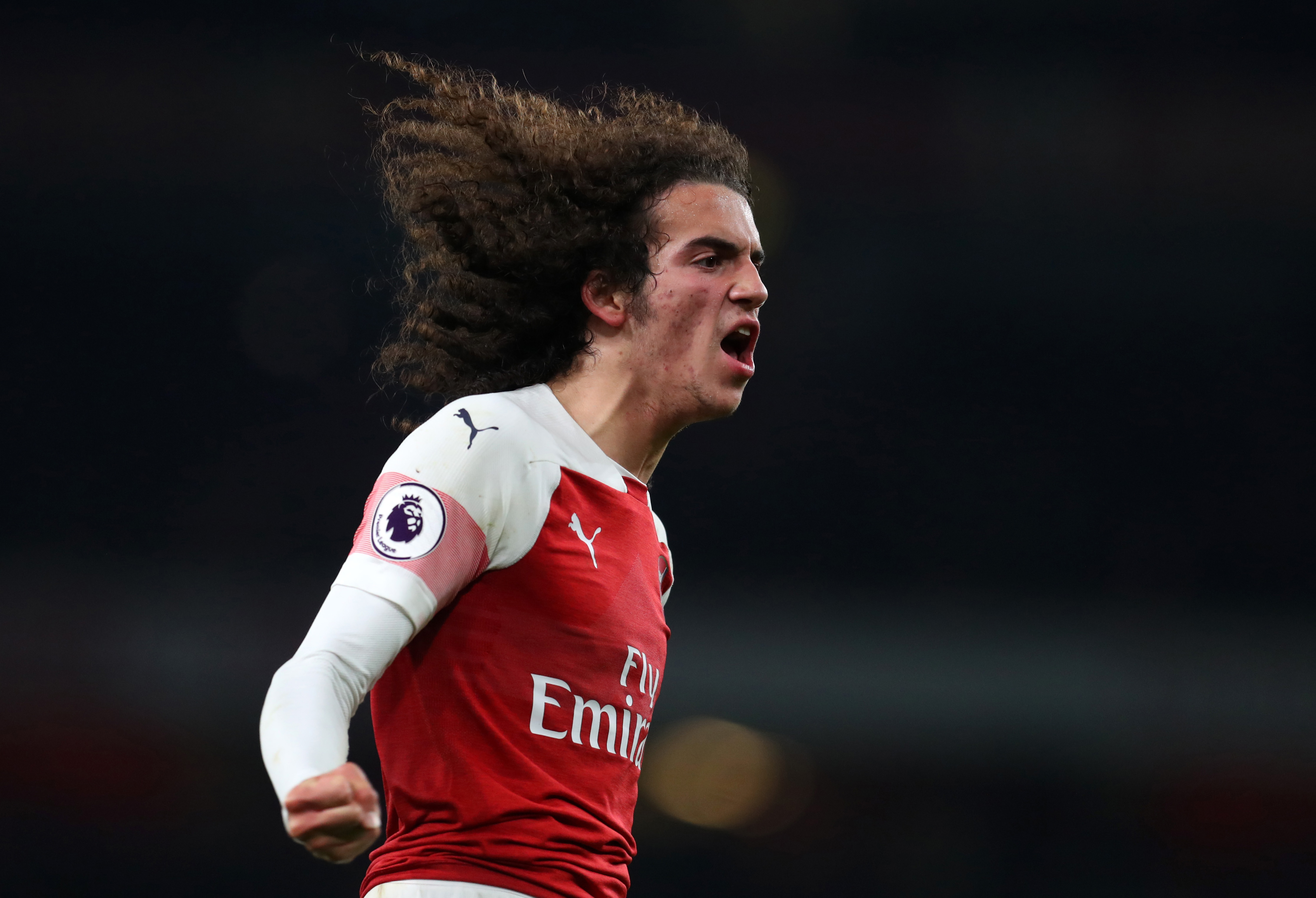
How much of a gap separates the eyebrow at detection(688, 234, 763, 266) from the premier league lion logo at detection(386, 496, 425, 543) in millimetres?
957

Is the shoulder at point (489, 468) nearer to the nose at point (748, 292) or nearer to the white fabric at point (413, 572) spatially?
the white fabric at point (413, 572)

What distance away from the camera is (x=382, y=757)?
1.94 meters

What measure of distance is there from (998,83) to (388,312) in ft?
13.0

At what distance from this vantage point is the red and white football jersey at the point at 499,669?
180 centimetres

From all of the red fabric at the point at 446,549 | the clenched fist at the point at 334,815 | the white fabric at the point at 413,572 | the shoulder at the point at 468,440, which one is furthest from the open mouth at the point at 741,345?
the clenched fist at the point at 334,815

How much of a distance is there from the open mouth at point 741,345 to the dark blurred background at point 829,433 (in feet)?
12.3

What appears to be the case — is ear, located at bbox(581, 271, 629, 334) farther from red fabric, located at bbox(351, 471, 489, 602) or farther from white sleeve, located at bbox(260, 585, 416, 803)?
white sleeve, located at bbox(260, 585, 416, 803)

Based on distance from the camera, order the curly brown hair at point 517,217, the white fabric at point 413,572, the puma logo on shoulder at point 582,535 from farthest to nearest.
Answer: the curly brown hair at point 517,217
the puma logo on shoulder at point 582,535
the white fabric at point 413,572

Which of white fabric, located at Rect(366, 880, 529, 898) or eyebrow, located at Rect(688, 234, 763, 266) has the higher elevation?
eyebrow, located at Rect(688, 234, 763, 266)

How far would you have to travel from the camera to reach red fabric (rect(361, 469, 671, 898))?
1.82m

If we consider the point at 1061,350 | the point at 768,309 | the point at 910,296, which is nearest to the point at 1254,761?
the point at 1061,350

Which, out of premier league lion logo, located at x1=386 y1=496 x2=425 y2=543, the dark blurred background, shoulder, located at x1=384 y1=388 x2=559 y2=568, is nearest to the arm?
premier league lion logo, located at x1=386 y1=496 x2=425 y2=543

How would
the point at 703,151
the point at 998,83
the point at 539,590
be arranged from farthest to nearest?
the point at 998,83 → the point at 703,151 → the point at 539,590

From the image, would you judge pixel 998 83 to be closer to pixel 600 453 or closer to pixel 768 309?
pixel 768 309
